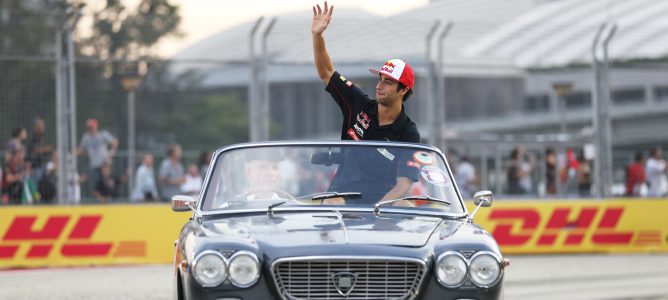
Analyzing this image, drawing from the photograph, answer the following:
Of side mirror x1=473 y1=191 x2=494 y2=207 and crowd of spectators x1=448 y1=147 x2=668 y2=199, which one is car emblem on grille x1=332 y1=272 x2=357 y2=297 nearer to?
side mirror x1=473 y1=191 x2=494 y2=207

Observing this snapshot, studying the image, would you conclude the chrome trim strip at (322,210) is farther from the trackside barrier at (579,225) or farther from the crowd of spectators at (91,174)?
→ the trackside barrier at (579,225)

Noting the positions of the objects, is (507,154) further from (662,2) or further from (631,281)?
(662,2)

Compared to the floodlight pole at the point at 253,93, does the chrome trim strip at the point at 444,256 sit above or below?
below

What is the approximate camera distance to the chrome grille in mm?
6484

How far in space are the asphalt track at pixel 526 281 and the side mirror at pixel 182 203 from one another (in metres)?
4.68

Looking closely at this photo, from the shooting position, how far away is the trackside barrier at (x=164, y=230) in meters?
17.0

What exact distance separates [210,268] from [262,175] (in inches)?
57.0

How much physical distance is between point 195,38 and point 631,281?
22.4 ft

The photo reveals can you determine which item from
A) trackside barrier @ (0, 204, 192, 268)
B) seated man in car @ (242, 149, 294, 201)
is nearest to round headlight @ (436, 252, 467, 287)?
seated man in car @ (242, 149, 294, 201)

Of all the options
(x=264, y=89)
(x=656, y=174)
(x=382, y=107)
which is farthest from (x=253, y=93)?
Result: (x=382, y=107)

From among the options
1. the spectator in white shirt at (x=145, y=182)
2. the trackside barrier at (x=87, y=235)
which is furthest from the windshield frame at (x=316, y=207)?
the spectator in white shirt at (x=145, y=182)

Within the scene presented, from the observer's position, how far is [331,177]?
7965mm

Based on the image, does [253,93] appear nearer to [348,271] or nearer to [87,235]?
[87,235]

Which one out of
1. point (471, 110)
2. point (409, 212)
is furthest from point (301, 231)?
point (471, 110)
